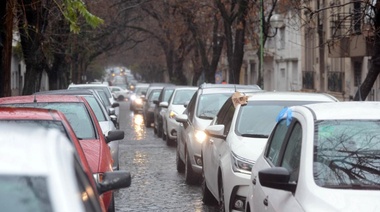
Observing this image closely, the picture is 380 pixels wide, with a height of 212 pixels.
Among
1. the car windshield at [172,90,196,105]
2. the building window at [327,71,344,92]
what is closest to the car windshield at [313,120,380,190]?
the car windshield at [172,90,196,105]

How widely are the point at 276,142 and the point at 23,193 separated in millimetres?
3623

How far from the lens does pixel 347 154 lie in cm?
594

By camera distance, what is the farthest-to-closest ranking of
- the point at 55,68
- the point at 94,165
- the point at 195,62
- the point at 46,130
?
the point at 195,62 < the point at 55,68 < the point at 94,165 < the point at 46,130

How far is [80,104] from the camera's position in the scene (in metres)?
11.6

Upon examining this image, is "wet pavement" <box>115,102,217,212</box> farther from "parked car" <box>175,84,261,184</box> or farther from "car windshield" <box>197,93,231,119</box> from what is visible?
"car windshield" <box>197,93,231,119</box>

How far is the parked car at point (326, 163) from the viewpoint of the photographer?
17.2 feet

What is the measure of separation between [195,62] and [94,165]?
120ft

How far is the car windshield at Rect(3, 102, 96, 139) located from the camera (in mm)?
10773

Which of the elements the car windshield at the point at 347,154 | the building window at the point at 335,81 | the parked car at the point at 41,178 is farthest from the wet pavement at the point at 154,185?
the building window at the point at 335,81

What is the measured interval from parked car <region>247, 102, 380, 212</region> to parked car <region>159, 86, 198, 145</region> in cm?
1457

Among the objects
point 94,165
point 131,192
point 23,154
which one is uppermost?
point 23,154

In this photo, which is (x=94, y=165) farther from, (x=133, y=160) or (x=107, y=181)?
(x=133, y=160)

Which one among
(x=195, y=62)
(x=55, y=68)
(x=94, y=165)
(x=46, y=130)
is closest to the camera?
(x=46, y=130)

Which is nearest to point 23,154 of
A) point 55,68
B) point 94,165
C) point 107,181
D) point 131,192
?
point 107,181
